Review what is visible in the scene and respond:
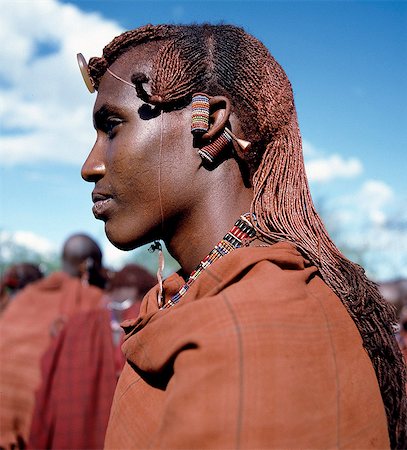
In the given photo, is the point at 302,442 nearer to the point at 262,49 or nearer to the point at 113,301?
the point at 262,49

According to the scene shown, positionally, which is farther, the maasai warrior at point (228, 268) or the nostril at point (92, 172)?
the nostril at point (92, 172)

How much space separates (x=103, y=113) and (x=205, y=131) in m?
0.34

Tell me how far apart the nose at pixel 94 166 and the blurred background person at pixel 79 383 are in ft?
11.2

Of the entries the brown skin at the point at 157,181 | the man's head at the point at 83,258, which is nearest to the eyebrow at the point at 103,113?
the brown skin at the point at 157,181

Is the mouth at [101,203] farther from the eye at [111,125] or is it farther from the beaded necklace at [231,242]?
the beaded necklace at [231,242]

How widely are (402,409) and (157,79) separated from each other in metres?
1.21

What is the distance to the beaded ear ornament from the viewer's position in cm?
179

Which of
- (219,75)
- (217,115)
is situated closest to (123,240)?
(217,115)

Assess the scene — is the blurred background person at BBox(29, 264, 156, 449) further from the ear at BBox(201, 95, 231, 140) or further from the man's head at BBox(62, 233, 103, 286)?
the ear at BBox(201, 95, 231, 140)

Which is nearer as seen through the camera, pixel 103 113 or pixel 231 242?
pixel 231 242

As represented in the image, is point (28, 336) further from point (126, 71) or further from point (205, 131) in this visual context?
point (205, 131)

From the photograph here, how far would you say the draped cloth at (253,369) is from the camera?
4.41 ft

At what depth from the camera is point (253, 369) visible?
1372mm

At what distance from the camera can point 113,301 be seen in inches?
234
